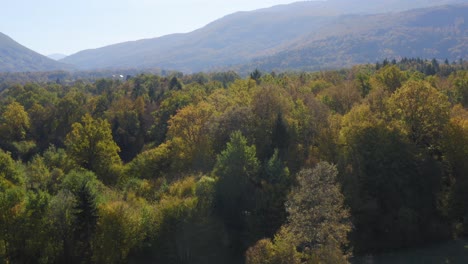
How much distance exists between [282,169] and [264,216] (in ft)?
15.6

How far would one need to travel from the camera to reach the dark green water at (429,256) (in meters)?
37.1

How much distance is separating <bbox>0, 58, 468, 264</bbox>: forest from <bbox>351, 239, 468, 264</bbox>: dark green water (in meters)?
1.40

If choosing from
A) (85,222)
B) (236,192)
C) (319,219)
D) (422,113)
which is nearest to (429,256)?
(422,113)

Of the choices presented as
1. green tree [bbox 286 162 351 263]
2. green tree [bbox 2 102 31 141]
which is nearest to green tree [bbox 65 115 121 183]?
green tree [bbox 286 162 351 263]

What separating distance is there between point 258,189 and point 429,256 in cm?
1609

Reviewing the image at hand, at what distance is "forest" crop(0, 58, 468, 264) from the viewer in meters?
32.3

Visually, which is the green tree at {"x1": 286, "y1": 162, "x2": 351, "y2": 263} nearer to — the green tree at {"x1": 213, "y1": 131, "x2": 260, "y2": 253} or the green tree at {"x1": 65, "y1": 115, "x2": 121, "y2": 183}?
the green tree at {"x1": 213, "y1": 131, "x2": 260, "y2": 253}

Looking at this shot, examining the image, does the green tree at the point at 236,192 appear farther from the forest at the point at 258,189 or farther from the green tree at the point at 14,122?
the green tree at the point at 14,122

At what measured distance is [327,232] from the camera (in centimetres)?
2852

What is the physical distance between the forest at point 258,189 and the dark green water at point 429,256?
140 centimetres

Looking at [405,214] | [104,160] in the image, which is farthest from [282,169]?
[104,160]

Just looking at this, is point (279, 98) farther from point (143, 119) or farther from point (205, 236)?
point (143, 119)

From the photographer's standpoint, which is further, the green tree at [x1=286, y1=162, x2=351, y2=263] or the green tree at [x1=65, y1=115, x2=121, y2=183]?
A: the green tree at [x1=65, y1=115, x2=121, y2=183]

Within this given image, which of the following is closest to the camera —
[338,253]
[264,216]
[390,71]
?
[338,253]
